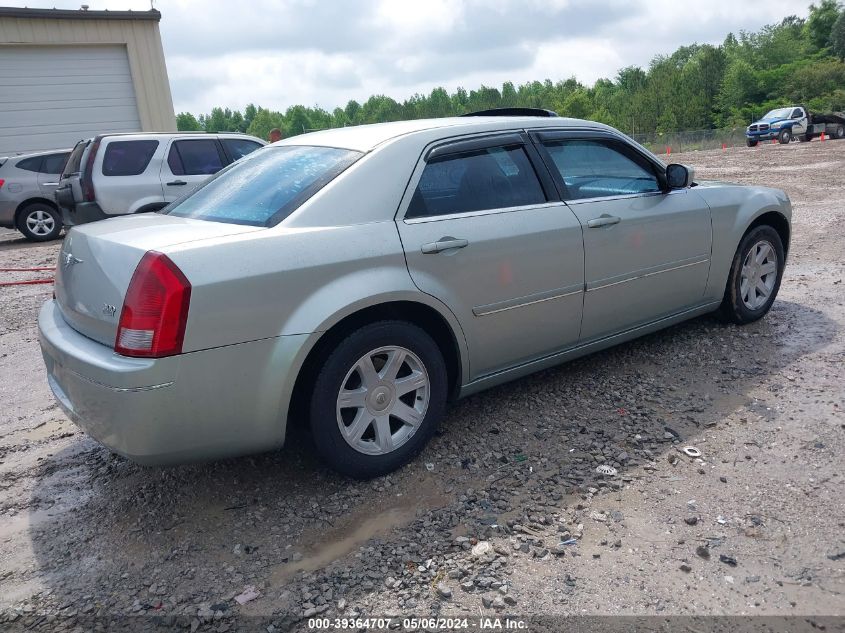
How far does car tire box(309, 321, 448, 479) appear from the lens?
301 cm

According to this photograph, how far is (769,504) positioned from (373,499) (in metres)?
1.70

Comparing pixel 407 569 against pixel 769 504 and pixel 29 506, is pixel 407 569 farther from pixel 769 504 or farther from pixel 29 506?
pixel 29 506

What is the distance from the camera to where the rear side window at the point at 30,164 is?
12461mm

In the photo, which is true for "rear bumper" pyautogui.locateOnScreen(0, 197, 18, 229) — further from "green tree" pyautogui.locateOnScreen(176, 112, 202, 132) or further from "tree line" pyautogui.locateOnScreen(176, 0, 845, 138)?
"green tree" pyautogui.locateOnScreen(176, 112, 202, 132)

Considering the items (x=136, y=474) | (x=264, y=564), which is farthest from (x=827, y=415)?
(x=136, y=474)

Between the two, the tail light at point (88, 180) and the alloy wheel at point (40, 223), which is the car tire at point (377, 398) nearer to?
the tail light at point (88, 180)

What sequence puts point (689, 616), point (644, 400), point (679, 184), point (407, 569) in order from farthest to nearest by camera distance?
point (679, 184)
point (644, 400)
point (407, 569)
point (689, 616)

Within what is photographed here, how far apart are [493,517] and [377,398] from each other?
2.46 ft

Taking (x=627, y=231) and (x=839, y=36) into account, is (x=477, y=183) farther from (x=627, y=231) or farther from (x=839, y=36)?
(x=839, y=36)

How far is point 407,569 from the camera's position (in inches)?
103

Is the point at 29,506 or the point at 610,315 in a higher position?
the point at 610,315

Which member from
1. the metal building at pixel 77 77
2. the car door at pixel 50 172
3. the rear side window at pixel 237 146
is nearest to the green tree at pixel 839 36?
the metal building at pixel 77 77

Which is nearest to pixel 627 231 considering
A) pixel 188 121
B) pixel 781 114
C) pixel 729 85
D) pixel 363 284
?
pixel 363 284

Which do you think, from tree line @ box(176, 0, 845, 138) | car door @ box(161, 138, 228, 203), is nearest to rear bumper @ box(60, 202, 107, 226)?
car door @ box(161, 138, 228, 203)
